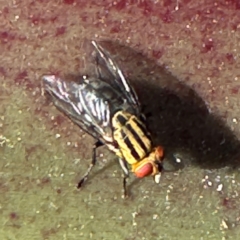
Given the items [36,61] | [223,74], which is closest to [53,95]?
[36,61]

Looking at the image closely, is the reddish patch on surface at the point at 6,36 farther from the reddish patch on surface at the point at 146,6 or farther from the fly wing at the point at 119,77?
the reddish patch on surface at the point at 146,6

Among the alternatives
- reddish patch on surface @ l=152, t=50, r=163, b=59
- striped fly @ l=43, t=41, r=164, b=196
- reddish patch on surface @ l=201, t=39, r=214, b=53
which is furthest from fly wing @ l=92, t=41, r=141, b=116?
reddish patch on surface @ l=201, t=39, r=214, b=53

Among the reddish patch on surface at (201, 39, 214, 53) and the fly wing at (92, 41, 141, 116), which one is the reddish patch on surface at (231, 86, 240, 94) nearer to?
the reddish patch on surface at (201, 39, 214, 53)

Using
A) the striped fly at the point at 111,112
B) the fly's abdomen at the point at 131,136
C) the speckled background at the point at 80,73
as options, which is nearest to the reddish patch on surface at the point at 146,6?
the speckled background at the point at 80,73

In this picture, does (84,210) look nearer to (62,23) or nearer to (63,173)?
(63,173)

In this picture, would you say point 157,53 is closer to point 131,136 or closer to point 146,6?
point 146,6

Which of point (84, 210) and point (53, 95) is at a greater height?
point (53, 95)
